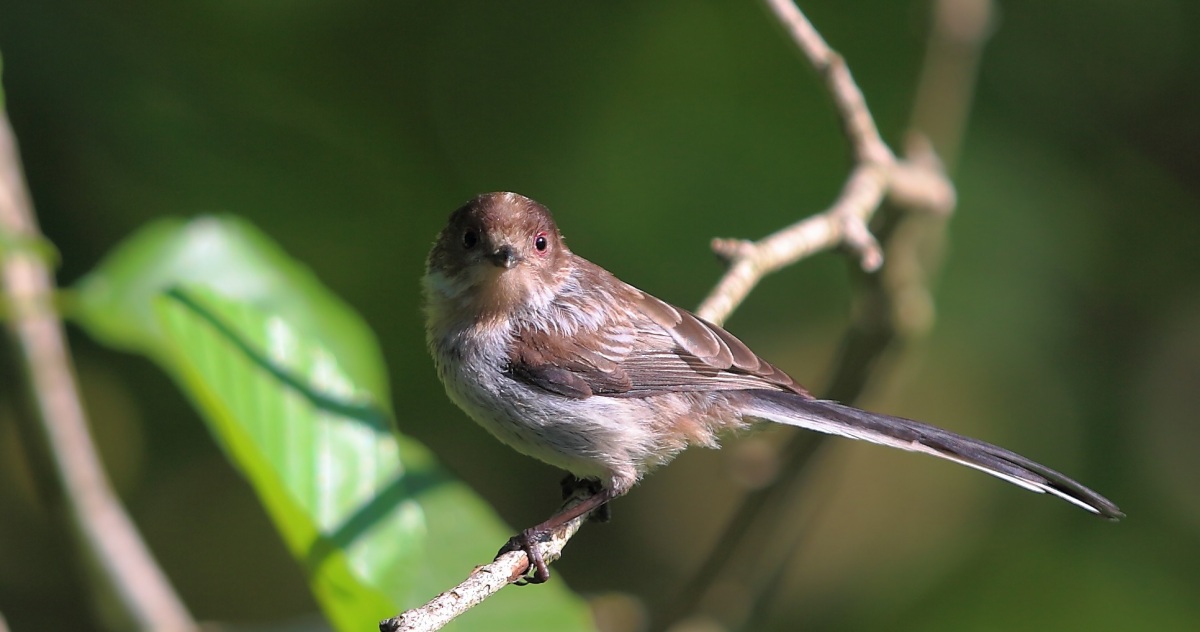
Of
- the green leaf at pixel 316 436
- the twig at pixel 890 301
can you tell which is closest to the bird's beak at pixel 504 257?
the green leaf at pixel 316 436

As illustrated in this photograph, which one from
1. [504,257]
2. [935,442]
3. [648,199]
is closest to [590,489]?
[504,257]

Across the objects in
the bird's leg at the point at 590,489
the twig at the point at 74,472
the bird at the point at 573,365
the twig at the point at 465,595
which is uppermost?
the bird at the point at 573,365

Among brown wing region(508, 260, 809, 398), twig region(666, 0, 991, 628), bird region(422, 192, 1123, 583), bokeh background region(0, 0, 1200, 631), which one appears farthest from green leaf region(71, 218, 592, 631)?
bokeh background region(0, 0, 1200, 631)

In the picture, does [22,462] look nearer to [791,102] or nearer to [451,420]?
[451,420]

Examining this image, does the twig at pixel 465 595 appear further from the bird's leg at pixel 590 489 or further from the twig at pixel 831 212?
the bird's leg at pixel 590 489

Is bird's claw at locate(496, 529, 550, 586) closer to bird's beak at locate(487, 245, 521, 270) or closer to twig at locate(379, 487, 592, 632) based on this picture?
twig at locate(379, 487, 592, 632)

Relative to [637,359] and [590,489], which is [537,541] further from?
[637,359]
